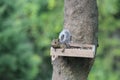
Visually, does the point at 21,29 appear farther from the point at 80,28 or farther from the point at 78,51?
the point at 78,51

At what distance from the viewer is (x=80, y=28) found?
12.5 ft

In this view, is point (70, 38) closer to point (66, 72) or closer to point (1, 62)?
point (66, 72)

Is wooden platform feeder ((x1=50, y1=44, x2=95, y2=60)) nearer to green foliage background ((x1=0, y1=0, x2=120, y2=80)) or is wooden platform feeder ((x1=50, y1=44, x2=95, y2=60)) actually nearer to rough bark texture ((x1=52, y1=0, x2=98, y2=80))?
rough bark texture ((x1=52, y1=0, x2=98, y2=80))

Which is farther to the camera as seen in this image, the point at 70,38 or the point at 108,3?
the point at 108,3

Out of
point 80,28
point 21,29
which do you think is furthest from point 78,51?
point 21,29

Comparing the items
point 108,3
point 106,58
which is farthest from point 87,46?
point 106,58

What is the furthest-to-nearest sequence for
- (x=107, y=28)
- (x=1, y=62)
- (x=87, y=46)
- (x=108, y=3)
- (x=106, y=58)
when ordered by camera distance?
(x=106, y=58) < (x=107, y=28) < (x=1, y=62) < (x=108, y=3) < (x=87, y=46)

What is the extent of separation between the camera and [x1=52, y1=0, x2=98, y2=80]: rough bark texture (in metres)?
3.75

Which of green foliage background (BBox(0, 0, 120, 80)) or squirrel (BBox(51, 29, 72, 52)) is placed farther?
green foliage background (BBox(0, 0, 120, 80))

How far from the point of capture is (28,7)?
24.3 ft

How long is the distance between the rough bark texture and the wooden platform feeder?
0.31 feet

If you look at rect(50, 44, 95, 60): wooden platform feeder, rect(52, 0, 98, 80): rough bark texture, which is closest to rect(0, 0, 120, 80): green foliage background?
rect(52, 0, 98, 80): rough bark texture

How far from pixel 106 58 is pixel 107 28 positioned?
1576 mm

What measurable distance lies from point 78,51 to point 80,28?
0.96ft
